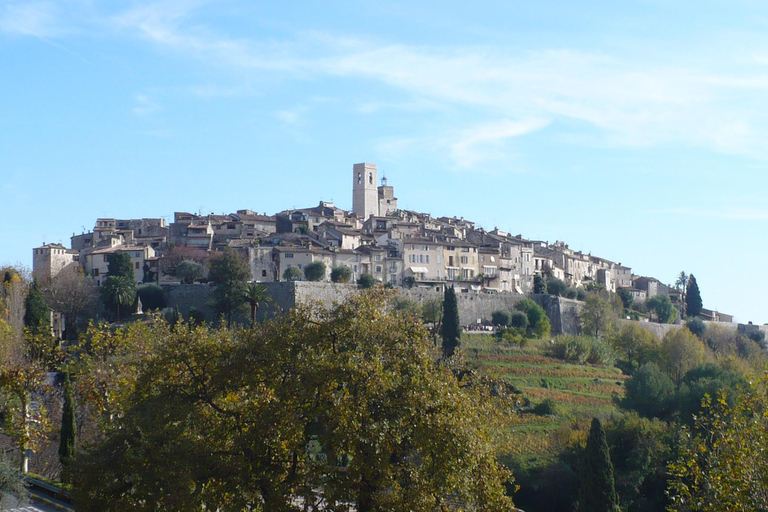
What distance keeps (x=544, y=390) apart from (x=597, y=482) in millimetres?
21469

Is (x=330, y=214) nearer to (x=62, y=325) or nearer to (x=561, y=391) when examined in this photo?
(x=62, y=325)

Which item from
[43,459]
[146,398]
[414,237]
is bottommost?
[43,459]

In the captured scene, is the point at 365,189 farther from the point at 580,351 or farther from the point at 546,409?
the point at 546,409

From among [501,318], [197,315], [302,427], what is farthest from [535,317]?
[302,427]

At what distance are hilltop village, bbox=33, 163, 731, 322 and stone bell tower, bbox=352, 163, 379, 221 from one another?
6.14m

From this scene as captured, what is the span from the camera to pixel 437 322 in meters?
67.1

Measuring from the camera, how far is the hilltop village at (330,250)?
251ft

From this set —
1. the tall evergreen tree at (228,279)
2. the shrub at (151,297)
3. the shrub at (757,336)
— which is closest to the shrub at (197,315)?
the tall evergreen tree at (228,279)

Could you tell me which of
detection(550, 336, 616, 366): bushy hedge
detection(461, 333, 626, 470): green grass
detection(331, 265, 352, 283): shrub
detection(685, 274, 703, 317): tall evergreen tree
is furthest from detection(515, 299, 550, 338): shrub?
detection(685, 274, 703, 317): tall evergreen tree

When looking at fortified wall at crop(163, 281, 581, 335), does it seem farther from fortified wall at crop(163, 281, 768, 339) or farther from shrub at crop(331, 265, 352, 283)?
shrub at crop(331, 265, 352, 283)

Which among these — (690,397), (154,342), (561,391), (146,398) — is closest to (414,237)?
(561,391)

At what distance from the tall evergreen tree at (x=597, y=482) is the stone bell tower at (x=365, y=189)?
80.9 meters

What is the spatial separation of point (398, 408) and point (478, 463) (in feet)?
7.63

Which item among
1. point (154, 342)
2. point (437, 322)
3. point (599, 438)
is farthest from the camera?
point (437, 322)
